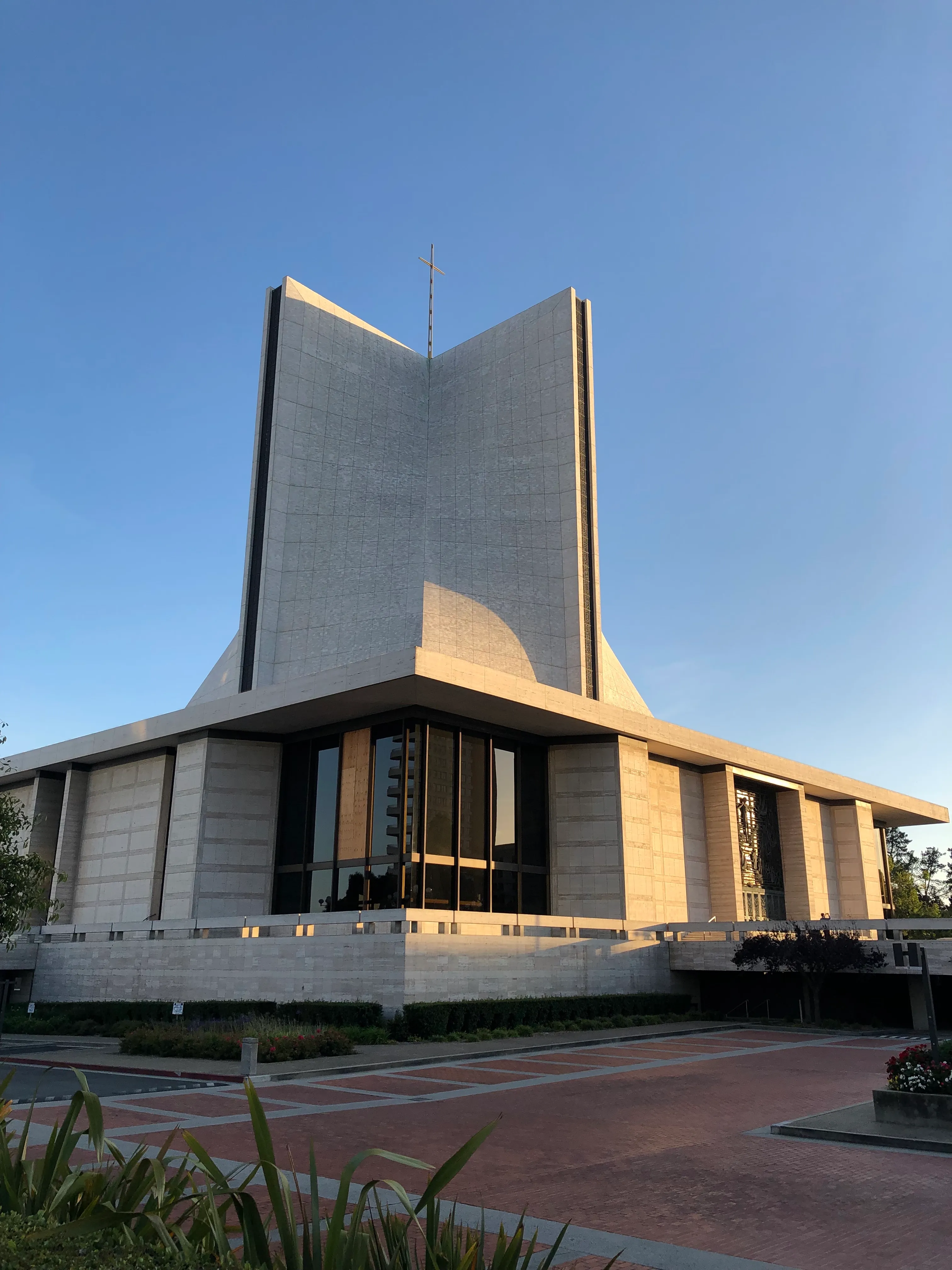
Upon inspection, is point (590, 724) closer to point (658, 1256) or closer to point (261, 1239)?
point (658, 1256)

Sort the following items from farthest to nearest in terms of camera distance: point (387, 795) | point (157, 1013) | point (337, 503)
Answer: point (337, 503) → point (387, 795) → point (157, 1013)

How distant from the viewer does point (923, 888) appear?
96.3 metres

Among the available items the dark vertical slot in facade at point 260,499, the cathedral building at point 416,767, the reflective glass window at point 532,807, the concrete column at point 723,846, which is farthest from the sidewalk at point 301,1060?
the dark vertical slot in facade at point 260,499

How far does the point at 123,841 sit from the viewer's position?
40.5 metres

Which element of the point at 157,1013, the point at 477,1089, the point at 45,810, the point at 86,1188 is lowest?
the point at 477,1089

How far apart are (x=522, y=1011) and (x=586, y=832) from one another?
34.5 feet

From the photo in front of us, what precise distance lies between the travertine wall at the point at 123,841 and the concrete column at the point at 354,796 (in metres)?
8.56

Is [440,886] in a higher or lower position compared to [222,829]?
lower

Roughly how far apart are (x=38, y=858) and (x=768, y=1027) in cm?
2254

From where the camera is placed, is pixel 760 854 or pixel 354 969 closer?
pixel 354 969

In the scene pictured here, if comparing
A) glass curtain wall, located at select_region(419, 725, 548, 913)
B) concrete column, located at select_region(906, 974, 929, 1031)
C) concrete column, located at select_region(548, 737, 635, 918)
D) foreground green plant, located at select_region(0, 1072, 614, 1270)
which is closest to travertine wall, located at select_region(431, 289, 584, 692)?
concrete column, located at select_region(548, 737, 635, 918)

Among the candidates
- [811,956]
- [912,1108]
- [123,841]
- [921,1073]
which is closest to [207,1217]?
[912,1108]

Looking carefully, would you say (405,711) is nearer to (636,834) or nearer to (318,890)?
(318,890)

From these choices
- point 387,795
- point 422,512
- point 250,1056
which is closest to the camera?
point 250,1056
